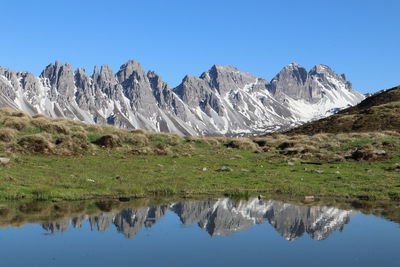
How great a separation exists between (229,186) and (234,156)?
1769cm

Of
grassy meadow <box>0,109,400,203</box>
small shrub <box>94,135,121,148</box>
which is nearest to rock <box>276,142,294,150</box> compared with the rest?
grassy meadow <box>0,109,400,203</box>

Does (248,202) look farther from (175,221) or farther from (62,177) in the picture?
(62,177)

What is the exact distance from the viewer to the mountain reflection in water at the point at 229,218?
66.3 feet

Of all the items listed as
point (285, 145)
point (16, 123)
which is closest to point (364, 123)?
point (285, 145)

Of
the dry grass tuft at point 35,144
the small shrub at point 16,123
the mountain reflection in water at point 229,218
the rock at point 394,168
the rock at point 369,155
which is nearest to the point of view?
the mountain reflection in water at point 229,218

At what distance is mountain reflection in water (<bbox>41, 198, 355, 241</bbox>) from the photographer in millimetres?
20200

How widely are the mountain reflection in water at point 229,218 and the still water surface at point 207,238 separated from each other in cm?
5

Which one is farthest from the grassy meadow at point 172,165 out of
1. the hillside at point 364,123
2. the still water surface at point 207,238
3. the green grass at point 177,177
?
the hillside at point 364,123

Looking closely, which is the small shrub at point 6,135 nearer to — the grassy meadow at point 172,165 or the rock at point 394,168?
the grassy meadow at point 172,165

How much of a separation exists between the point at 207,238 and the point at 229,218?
4121mm

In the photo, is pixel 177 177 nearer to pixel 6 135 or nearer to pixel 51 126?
pixel 6 135

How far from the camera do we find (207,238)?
1883 cm

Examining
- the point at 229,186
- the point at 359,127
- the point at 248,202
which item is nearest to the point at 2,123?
the point at 229,186

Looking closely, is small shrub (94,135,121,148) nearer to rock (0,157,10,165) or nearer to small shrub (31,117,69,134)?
small shrub (31,117,69,134)
